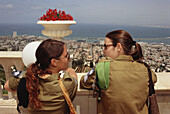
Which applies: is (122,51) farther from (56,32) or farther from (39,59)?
(56,32)

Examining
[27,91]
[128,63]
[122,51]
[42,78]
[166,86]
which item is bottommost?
[166,86]

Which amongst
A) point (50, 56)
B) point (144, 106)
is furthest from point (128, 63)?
point (50, 56)

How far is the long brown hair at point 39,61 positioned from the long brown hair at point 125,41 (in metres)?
0.55

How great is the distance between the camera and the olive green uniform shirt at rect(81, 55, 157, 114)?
142cm

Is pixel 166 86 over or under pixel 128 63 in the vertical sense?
under

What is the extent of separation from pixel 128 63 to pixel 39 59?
2.75ft

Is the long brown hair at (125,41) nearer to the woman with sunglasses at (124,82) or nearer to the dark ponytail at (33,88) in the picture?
the woman with sunglasses at (124,82)

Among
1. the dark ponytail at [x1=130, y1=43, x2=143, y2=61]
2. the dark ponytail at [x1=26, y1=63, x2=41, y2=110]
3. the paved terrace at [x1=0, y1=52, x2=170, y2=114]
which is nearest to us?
the dark ponytail at [x1=26, y1=63, x2=41, y2=110]

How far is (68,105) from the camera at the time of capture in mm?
1421

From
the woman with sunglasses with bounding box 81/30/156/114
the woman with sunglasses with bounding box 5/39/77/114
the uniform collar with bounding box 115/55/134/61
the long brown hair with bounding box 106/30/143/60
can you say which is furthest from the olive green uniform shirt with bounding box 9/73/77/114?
the long brown hair with bounding box 106/30/143/60

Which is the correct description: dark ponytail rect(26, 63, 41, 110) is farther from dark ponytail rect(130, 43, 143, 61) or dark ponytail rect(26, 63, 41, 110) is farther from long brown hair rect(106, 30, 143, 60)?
dark ponytail rect(130, 43, 143, 61)

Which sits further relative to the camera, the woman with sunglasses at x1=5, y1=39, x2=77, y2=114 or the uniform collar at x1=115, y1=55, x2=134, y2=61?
the uniform collar at x1=115, y1=55, x2=134, y2=61

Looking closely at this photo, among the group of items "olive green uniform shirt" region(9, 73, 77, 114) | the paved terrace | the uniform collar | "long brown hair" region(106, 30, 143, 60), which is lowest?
the paved terrace

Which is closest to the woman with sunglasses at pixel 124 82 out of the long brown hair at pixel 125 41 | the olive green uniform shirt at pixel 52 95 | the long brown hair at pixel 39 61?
the long brown hair at pixel 125 41
